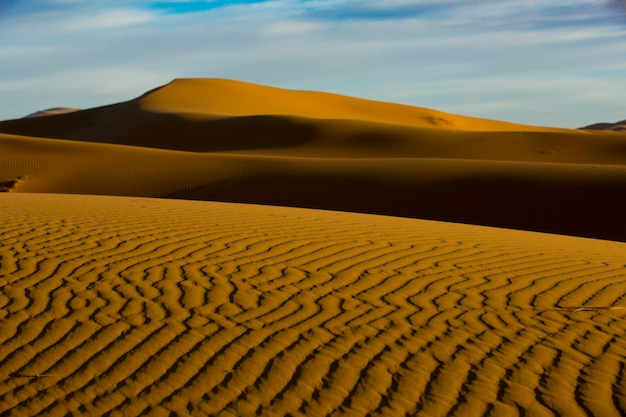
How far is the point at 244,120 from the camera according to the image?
175ft

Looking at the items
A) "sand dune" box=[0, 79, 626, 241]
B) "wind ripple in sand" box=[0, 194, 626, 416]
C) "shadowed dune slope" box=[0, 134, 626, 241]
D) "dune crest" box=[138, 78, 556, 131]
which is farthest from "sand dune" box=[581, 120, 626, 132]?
"wind ripple in sand" box=[0, 194, 626, 416]

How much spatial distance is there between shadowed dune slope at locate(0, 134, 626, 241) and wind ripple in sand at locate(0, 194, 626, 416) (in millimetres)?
11366

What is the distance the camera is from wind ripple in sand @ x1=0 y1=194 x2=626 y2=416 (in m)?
4.12

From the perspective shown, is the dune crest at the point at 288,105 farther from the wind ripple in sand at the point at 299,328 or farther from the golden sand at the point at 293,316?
the wind ripple in sand at the point at 299,328

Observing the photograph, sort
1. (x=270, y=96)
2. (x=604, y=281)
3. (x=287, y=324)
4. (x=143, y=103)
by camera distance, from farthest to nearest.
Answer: (x=270, y=96) → (x=143, y=103) → (x=604, y=281) → (x=287, y=324)

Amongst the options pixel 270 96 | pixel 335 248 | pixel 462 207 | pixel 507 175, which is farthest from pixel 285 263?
pixel 270 96

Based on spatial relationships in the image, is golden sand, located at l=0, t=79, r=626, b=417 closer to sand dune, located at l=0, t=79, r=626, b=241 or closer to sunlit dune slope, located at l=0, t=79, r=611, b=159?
sand dune, located at l=0, t=79, r=626, b=241

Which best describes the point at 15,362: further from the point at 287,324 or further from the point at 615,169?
the point at 615,169

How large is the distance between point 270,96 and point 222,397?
77.2 m

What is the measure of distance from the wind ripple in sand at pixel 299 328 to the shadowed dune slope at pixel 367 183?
11.4 meters

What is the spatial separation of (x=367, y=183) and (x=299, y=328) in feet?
59.1

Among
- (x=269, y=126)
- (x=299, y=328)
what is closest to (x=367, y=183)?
(x=299, y=328)

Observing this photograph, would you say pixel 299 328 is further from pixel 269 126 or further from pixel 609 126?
pixel 609 126

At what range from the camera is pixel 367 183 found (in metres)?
23.1
